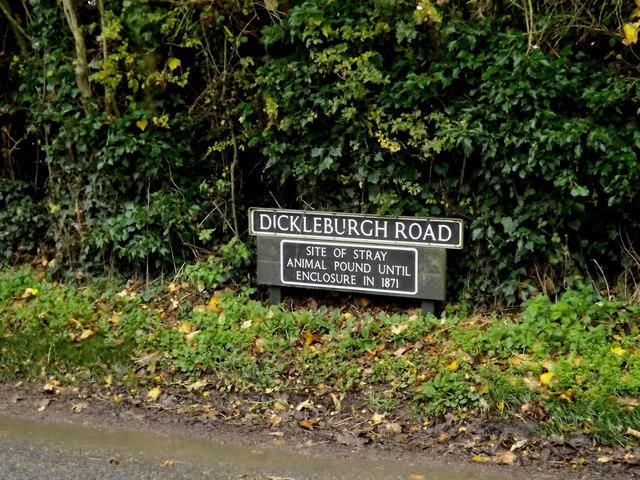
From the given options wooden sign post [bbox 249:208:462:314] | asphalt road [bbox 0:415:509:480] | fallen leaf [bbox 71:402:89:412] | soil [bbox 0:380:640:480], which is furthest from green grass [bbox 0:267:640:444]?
asphalt road [bbox 0:415:509:480]

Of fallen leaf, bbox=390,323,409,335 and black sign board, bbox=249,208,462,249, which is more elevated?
black sign board, bbox=249,208,462,249

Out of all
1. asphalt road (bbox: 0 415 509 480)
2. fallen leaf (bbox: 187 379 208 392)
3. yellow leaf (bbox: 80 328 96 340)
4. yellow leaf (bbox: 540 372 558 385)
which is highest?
yellow leaf (bbox: 540 372 558 385)

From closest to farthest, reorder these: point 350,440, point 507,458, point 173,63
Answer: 1. point 507,458
2. point 350,440
3. point 173,63

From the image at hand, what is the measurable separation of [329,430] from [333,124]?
2.71 meters

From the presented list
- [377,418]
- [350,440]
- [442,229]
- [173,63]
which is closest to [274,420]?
[350,440]

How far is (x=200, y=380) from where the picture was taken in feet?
19.6

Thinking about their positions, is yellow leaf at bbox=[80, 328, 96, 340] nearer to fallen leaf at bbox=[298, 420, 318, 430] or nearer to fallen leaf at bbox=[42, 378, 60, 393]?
fallen leaf at bbox=[42, 378, 60, 393]

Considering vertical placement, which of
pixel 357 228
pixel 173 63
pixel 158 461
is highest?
pixel 173 63

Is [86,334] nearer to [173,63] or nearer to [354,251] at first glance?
[354,251]

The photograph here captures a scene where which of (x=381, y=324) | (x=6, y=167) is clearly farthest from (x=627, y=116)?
(x=6, y=167)

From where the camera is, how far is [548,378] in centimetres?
523

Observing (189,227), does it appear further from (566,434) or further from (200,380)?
(566,434)

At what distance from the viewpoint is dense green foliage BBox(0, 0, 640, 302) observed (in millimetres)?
5977

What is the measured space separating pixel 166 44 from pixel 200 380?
3.32 meters
